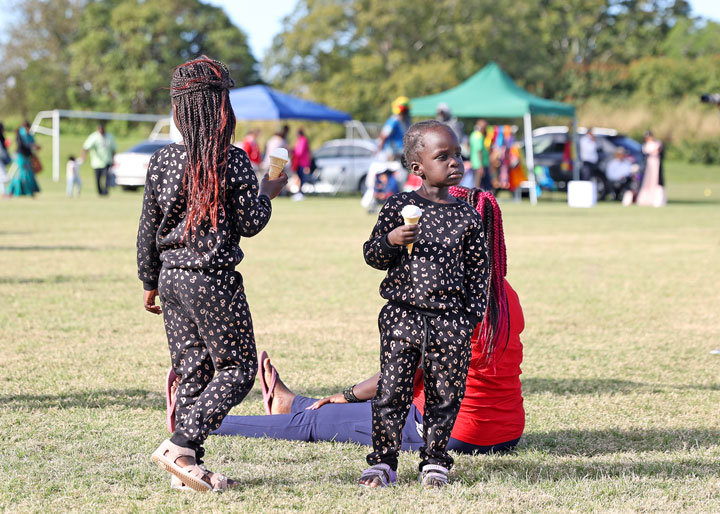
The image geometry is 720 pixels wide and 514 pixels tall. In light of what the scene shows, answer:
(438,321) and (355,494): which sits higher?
(438,321)

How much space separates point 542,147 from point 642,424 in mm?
23249

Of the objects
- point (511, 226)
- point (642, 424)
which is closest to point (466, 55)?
point (511, 226)

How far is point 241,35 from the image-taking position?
7150cm

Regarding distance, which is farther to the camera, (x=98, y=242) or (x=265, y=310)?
(x=98, y=242)

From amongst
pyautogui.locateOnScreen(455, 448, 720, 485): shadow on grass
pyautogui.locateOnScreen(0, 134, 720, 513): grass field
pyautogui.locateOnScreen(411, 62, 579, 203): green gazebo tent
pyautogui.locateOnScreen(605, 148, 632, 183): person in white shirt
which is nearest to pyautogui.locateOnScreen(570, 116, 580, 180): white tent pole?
pyautogui.locateOnScreen(411, 62, 579, 203): green gazebo tent

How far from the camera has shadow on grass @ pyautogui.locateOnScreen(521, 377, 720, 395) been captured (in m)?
5.42

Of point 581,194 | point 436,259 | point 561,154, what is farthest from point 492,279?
Answer: point 561,154

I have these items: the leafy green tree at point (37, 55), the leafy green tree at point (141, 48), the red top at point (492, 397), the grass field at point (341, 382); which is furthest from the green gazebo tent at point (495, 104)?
the leafy green tree at point (37, 55)

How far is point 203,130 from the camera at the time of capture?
3.45 m

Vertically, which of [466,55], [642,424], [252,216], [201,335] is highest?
[466,55]

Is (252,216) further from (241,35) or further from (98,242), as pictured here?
(241,35)

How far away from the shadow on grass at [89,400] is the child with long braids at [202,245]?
1.46 m

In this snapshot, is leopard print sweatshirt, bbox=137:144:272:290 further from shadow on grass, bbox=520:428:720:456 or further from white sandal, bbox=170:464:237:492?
shadow on grass, bbox=520:428:720:456

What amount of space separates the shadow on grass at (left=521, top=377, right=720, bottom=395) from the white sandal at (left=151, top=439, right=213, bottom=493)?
2347mm
